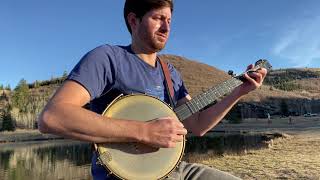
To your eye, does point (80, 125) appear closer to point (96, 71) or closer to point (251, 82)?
point (96, 71)

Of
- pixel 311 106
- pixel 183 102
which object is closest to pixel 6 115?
pixel 311 106

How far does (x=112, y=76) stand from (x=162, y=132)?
1.70 feet

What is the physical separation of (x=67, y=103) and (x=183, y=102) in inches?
48.5

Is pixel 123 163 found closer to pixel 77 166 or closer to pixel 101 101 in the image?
pixel 101 101

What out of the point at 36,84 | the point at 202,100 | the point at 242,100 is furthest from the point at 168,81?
the point at 36,84

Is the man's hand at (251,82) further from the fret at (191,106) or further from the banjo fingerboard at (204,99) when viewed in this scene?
the fret at (191,106)

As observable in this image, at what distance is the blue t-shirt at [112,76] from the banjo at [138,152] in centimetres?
9

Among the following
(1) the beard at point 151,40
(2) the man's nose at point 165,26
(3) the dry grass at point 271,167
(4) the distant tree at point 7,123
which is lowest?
(3) the dry grass at point 271,167

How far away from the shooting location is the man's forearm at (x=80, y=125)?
2896mm

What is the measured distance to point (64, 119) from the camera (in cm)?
289

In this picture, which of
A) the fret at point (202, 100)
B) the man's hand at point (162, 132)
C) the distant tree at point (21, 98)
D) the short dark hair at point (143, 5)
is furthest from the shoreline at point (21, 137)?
the man's hand at point (162, 132)

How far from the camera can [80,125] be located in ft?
9.57

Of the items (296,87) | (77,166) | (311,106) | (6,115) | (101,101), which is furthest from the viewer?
(296,87)

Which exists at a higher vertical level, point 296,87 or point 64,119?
point 296,87
